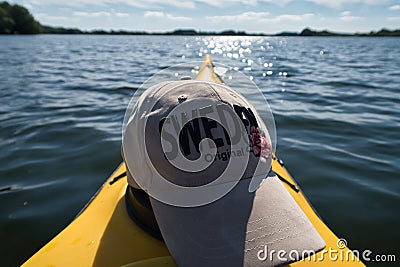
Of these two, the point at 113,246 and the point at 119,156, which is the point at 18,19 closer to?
the point at 119,156

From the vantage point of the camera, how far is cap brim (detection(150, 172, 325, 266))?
1017 millimetres

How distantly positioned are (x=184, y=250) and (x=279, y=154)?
259cm

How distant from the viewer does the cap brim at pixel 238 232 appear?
1017 mm

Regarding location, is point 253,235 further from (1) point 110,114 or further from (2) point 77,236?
(1) point 110,114

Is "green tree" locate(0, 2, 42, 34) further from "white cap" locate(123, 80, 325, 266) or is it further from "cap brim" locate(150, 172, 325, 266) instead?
"cap brim" locate(150, 172, 325, 266)

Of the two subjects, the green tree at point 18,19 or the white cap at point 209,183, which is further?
the green tree at point 18,19

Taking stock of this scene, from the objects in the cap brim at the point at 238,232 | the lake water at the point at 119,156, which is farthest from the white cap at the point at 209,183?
the lake water at the point at 119,156

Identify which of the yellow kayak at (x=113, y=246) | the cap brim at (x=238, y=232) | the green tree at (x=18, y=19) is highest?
the cap brim at (x=238, y=232)

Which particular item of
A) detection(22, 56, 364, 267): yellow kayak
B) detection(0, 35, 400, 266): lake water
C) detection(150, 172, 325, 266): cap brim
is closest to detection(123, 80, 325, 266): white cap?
detection(150, 172, 325, 266): cap brim

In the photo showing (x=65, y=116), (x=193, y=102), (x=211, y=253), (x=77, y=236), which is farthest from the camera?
(x=65, y=116)

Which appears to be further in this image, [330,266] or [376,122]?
[376,122]

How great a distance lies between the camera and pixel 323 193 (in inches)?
106

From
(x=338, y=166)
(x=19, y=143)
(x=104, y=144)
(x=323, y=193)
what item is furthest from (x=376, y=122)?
(x=19, y=143)

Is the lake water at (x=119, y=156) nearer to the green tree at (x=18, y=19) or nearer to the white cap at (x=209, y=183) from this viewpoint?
the white cap at (x=209, y=183)
